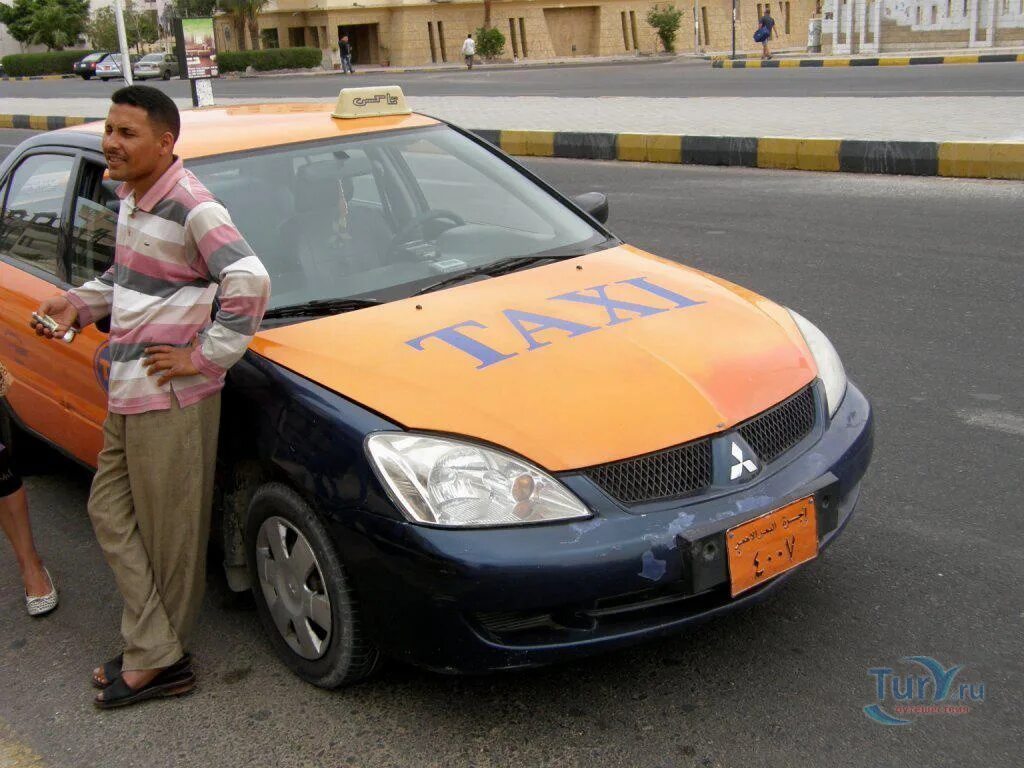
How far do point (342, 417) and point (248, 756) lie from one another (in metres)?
0.85

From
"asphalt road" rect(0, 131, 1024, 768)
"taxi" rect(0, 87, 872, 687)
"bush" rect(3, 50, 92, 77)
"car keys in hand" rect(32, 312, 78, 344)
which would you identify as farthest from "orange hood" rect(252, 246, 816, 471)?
"bush" rect(3, 50, 92, 77)

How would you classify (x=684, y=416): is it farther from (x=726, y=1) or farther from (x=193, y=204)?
(x=726, y=1)

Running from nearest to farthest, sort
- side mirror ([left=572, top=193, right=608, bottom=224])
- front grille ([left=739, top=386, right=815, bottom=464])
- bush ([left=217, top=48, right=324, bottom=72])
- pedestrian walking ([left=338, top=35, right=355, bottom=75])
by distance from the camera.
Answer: front grille ([left=739, top=386, right=815, bottom=464]), side mirror ([left=572, top=193, right=608, bottom=224]), pedestrian walking ([left=338, top=35, right=355, bottom=75]), bush ([left=217, top=48, right=324, bottom=72])

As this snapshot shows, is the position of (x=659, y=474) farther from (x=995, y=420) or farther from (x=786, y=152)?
(x=786, y=152)

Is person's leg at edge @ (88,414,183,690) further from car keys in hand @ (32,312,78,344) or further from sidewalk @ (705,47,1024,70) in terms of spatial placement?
sidewalk @ (705,47,1024,70)

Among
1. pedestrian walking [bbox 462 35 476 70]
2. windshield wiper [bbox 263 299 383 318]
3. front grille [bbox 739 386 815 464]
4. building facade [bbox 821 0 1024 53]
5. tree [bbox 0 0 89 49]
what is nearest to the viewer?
front grille [bbox 739 386 815 464]

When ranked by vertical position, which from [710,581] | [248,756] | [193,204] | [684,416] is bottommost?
[248,756]

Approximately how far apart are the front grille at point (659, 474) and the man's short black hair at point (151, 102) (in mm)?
1358

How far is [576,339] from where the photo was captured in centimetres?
319


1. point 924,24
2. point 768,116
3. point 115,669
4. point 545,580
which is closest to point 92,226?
point 115,669

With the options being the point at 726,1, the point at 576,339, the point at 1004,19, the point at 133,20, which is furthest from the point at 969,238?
the point at 133,20

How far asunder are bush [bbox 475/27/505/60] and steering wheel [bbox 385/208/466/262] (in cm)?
4963

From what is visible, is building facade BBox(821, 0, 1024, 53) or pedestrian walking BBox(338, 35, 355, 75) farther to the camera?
pedestrian walking BBox(338, 35, 355, 75)

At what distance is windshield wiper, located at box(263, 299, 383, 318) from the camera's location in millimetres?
3391
